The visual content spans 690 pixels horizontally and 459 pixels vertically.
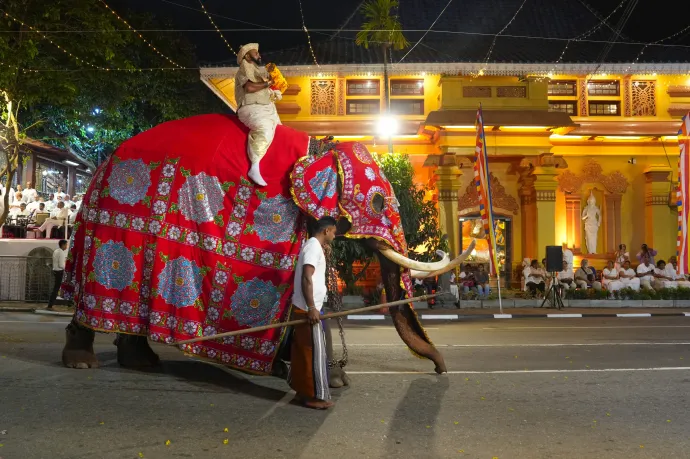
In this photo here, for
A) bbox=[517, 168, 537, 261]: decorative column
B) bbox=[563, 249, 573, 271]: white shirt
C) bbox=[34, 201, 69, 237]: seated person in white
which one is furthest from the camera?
bbox=[517, 168, 537, 261]: decorative column

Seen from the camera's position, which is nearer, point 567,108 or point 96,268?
point 96,268

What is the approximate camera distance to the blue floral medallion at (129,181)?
6273 millimetres

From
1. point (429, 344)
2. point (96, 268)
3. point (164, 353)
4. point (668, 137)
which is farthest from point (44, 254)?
point (668, 137)

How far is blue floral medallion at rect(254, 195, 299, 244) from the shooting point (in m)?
5.98

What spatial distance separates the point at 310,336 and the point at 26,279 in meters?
14.0

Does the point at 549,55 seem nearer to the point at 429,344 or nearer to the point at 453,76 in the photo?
the point at 453,76

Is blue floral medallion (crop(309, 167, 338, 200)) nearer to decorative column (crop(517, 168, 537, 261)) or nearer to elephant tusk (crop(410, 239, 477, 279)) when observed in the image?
elephant tusk (crop(410, 239, 477, 279))

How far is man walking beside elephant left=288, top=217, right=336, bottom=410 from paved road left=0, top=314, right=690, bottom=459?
0.18m

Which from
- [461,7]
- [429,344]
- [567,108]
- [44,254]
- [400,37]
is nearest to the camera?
[429,344]

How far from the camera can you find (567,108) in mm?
22516

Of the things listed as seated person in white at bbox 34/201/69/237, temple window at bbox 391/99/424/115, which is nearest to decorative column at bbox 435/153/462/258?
temple window at bbox 391/99/424/115

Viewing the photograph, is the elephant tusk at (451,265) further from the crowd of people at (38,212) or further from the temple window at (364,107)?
the temple window at (364,107)

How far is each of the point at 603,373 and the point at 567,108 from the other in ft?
57.5

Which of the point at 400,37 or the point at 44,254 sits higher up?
the point at 400,37
